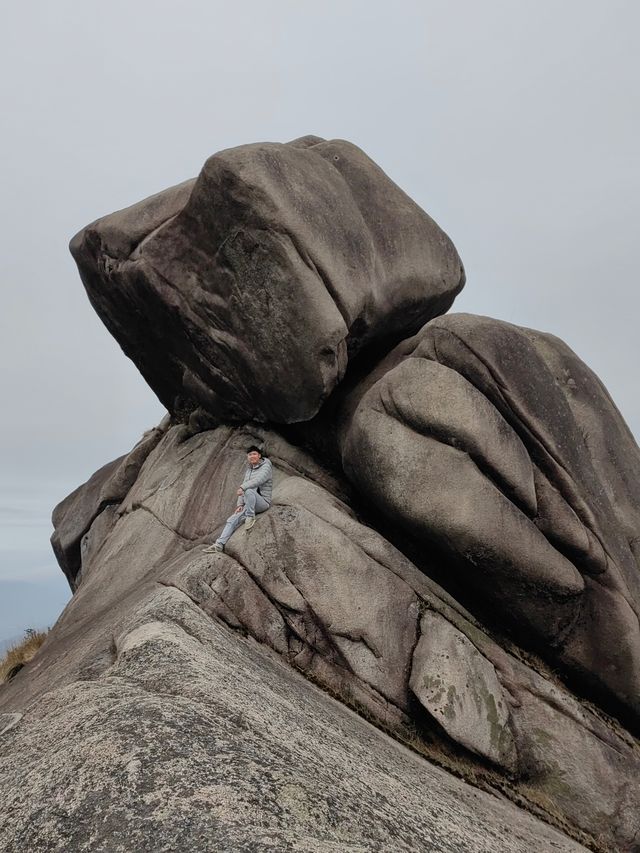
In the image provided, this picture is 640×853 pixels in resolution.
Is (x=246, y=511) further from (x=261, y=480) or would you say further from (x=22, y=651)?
(x=22, y=651)

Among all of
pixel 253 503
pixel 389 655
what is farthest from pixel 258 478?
pixel 389 655

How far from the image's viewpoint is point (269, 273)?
16.7 m

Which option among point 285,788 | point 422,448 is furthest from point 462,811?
point 422,448

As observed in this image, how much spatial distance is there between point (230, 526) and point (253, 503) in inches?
26.1

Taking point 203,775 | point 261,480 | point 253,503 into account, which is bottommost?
point 253,503

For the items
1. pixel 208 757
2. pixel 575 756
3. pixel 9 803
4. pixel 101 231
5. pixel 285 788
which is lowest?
pixel 575 756

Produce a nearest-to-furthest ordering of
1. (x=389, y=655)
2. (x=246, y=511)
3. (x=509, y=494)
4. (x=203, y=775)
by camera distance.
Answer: (x=203, y=775)
(x=389, y=655)
(x=246, y=511)
(x=509, y=494)

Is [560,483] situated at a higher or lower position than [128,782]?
lower

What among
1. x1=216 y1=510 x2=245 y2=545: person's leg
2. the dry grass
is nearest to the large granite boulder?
x1=216 y1=510 x2=245 y2=545: person's leg

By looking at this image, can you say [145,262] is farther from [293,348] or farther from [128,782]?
[128,782]

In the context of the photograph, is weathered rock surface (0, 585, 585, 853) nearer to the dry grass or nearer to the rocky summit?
the rocky summit

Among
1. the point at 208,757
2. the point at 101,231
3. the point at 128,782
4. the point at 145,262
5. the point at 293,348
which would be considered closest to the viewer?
the point at 128,782

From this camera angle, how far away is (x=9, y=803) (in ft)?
21.8

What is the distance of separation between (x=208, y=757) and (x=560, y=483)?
37.3ft
